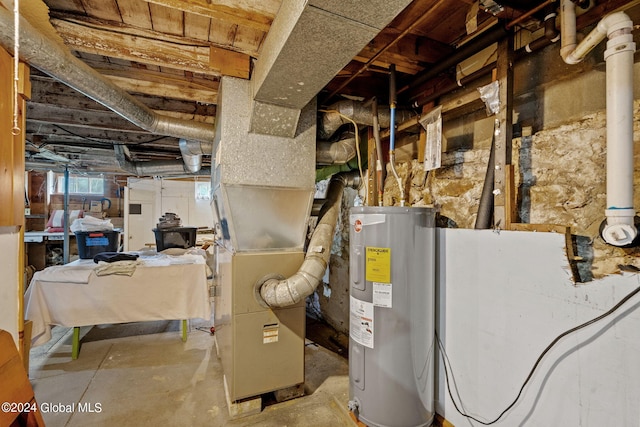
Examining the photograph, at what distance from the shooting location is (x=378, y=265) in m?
1.59

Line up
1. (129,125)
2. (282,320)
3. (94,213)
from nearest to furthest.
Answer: (282,320) → (129,125) → (94,213)

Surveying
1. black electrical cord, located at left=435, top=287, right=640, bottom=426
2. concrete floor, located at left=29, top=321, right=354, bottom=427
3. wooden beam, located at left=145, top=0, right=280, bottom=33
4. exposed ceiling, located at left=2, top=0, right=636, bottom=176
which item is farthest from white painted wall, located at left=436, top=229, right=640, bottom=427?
wooden beam, located at left=145, top=0, right=280, bottom=33

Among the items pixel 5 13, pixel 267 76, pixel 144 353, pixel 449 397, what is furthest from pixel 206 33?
pixel 144 353

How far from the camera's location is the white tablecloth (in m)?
2.46

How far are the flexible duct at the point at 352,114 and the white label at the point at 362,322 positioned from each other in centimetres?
128

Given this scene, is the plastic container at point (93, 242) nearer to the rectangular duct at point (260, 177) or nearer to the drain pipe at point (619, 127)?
the rectangular duct at point (260, 177)

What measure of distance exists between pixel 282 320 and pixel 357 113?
1.60m

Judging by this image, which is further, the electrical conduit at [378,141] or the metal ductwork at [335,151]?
the metal ductwork at [335,151]

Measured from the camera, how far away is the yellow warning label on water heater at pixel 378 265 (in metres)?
1.57

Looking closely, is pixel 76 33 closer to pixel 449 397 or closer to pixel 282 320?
pixel 282 320

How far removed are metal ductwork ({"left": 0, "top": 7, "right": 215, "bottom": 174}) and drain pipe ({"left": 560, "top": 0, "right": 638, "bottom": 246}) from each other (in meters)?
2.33

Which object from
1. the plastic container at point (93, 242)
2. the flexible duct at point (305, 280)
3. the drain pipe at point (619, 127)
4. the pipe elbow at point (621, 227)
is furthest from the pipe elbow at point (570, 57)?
the plastic container at point (93, 242)

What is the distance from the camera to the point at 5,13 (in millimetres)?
1198

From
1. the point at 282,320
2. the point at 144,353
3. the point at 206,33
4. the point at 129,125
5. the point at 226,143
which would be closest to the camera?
the point at 206,33
